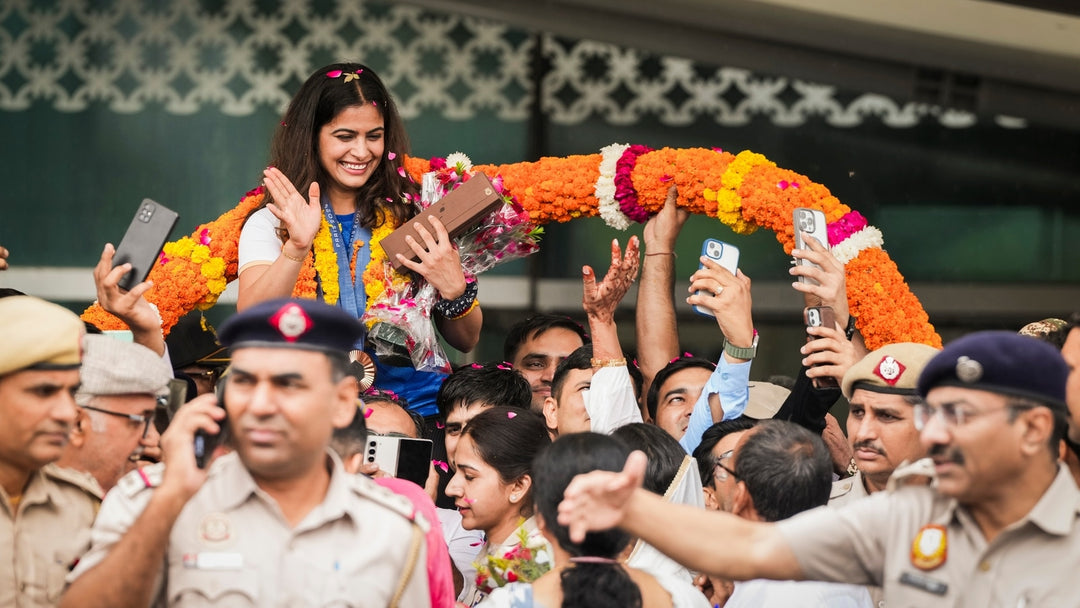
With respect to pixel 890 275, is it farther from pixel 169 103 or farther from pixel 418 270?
pixel 169 103

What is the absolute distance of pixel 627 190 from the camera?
18.1 ft

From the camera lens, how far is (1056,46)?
23.2 feet

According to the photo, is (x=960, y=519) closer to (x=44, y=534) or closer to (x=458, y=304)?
(x=44, y=534)

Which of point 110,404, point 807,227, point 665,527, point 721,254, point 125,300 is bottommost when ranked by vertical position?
point 665,527

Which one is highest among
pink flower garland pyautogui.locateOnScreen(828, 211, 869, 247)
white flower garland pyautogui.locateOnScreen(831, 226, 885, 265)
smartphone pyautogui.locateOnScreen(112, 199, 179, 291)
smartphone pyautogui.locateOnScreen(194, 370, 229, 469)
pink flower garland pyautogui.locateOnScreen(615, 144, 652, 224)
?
pink flower garland pyautogui.locateOnScreen(615, 144, 652, 224)

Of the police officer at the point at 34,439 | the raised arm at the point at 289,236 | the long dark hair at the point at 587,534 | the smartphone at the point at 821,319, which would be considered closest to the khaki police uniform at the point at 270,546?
the police officer at the point at 34,439

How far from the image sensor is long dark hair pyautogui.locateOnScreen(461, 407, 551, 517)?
4414 millimetres

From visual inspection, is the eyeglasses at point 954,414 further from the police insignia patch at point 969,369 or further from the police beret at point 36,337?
the police beret at point 36,337

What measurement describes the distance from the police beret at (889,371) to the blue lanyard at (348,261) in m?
1.82

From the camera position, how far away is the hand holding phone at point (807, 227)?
16.2 ft

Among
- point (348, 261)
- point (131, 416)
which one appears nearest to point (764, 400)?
point (348, 261)

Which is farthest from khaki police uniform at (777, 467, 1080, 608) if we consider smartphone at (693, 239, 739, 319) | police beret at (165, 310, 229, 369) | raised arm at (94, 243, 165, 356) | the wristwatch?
police beret at (165, 310, 229, 369)

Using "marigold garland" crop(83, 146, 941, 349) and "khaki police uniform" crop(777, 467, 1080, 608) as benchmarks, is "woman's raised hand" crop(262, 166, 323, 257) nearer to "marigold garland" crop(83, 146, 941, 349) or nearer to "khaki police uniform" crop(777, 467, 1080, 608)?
"marigold garland" crop(83, 146, 941, 349)

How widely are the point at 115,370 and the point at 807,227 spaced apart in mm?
2555
